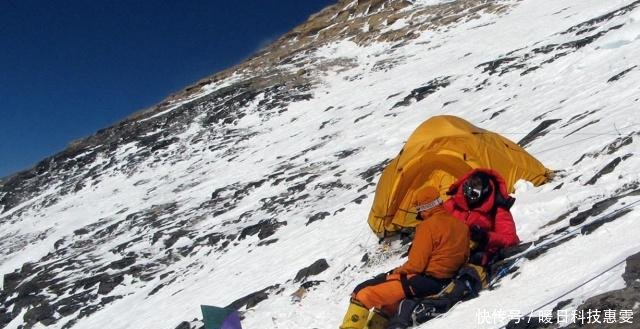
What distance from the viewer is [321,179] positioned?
1991 cm

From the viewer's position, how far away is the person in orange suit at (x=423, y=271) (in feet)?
20.0

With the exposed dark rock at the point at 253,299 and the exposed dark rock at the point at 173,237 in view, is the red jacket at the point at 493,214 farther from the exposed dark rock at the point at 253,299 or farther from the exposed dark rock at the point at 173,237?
the exposed dark rock at the point at 173,237

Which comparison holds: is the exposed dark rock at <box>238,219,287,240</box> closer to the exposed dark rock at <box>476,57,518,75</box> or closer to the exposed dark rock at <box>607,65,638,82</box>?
the exposed dark rock at <box>607,65,638,82</box>

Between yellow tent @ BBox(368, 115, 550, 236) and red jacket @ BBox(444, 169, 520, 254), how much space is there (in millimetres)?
2728

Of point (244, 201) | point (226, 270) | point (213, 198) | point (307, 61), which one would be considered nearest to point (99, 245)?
point (213, 198)

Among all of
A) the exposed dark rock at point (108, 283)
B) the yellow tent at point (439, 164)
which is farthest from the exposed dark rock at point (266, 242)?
the exposed dark rock at point (108, 283)

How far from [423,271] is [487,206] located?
1.40 metres

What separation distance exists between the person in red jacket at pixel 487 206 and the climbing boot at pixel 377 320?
5.06ft

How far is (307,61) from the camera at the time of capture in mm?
48406

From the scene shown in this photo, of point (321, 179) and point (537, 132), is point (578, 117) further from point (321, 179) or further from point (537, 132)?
point (321, 179)

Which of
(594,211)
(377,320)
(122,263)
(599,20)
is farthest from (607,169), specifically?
(599,20)

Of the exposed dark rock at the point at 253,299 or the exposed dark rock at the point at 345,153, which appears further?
the exposed dark rock at the point at 345,153

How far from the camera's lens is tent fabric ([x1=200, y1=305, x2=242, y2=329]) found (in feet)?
19.9

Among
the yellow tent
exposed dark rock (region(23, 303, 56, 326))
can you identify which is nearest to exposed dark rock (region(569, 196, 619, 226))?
the yellow tent
